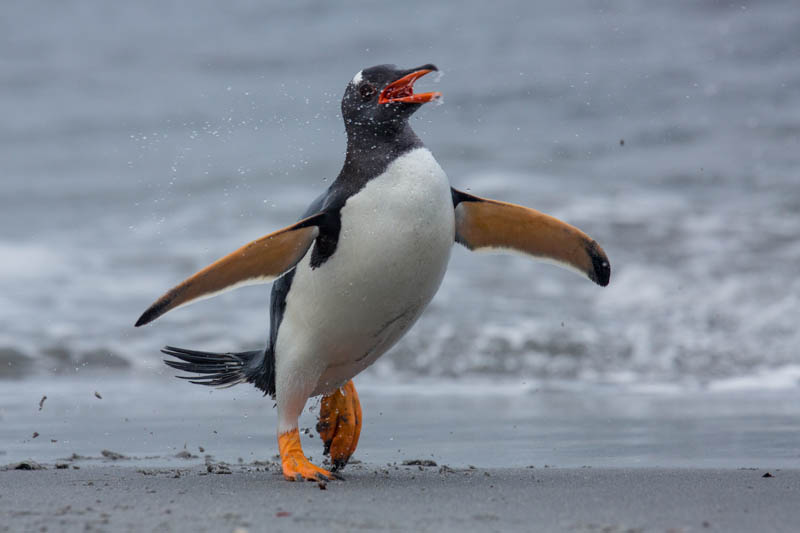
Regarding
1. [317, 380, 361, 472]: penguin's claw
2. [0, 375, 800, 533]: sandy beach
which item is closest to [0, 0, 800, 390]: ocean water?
[0, 375, 800, 533]: sandy beach

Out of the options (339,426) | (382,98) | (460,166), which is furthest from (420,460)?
(460,166)

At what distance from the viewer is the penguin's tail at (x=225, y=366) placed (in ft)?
13.5

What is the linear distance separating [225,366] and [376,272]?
1.12 metres

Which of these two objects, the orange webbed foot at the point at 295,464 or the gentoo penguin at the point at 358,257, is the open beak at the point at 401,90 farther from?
the orange webbed foot at the point at 295,464

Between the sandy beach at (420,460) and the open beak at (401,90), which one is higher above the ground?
the open beak at (401,90)

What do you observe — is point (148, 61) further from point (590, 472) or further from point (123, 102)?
point (590, 472)

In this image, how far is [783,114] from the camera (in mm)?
14492

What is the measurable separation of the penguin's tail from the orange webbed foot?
36cm

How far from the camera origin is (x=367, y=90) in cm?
367

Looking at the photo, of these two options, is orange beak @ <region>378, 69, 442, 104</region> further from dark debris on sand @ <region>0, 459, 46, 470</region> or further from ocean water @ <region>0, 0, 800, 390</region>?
dark debris on sand @ <region>0, 459, 46, 470</region>

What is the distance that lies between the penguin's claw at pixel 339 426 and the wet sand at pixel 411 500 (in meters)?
0.18

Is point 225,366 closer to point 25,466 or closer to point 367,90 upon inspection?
point 25,466

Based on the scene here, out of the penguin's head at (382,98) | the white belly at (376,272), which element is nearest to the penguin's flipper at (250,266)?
the white belly at (376,272)

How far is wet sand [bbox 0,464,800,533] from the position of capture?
2.54 meters
